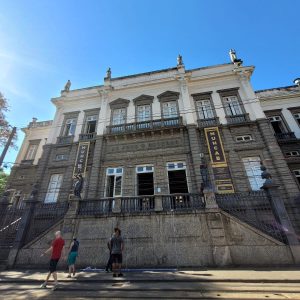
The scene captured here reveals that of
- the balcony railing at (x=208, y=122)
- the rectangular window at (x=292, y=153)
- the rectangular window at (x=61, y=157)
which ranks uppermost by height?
the balcony railing at (x=208, y=122)

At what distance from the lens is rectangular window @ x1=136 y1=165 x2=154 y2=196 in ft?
46.8

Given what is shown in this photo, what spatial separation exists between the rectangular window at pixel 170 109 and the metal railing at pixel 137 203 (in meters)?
7.84

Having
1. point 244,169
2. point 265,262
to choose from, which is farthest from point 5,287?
point 244,169

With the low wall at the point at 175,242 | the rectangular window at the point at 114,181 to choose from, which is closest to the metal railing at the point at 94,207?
the low wall at the point at 175,242

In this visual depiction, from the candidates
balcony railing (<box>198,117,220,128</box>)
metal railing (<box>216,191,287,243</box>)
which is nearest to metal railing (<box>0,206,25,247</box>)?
metal railing (<box>216,191,287,243</box>)

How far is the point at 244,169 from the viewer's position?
43.7ft

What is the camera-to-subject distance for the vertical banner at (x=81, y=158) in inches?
598

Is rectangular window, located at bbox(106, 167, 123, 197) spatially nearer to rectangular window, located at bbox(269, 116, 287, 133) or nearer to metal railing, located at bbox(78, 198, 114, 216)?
metal railing, located at bbox(78, 198, 114, 216)

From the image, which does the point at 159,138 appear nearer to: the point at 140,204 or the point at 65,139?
the point at 140,204

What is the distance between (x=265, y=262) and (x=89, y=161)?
12905 millimetres

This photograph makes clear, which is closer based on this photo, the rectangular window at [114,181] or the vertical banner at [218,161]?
the vertical banner at [218,161]

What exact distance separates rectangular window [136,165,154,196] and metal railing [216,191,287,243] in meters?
4.88

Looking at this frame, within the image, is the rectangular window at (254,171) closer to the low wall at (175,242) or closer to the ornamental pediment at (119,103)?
the low wall at (175,242)

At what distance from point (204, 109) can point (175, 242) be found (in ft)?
36.4
